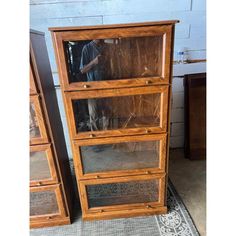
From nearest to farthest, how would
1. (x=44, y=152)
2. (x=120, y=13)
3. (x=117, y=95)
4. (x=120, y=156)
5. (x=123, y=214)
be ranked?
(x=117, y=95) < (x=44, y=152) < (x=120, y=156) < (x=123, y=214) < (x=120, y=13)

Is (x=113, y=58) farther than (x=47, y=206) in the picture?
No

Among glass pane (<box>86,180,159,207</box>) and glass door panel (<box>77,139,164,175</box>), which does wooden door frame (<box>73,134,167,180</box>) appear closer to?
glass door panel (<box>77,139,164,175</box>)

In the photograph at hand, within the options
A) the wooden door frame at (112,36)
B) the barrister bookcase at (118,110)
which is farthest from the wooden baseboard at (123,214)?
the wooden door frame at (112,36)

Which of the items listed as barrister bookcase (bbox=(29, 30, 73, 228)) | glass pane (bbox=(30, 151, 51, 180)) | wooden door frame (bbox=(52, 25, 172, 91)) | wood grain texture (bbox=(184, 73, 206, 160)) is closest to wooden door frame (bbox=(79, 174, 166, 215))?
barrister bookcase (bbox=(29, 30, 73, 228))

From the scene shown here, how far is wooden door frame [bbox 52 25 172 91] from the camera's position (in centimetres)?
100

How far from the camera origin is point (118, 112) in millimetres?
1268

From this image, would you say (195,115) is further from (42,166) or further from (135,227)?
(42,166)

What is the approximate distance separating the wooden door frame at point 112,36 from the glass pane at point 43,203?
79 centimetres

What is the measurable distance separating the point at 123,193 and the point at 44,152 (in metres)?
0.65

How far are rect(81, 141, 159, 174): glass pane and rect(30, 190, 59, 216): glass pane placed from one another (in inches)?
13.1

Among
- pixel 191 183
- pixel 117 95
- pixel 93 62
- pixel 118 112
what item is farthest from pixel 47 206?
pixel 191 183

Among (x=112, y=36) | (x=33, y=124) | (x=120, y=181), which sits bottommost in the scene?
(x=120, y=181)
